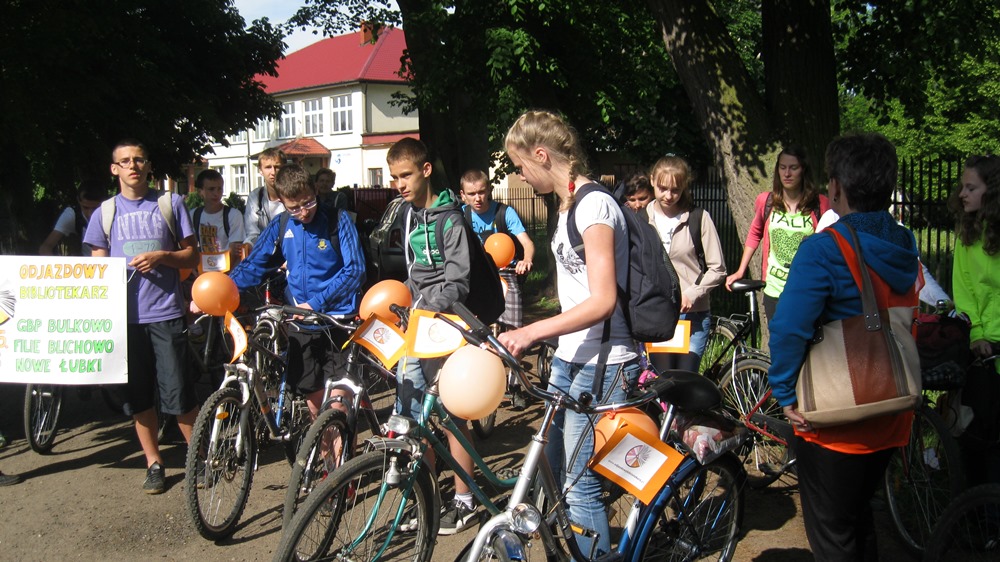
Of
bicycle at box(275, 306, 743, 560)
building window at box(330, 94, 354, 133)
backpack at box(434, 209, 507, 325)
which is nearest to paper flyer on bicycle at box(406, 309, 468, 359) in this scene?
bicycle at box(275, 306, 743, 560)

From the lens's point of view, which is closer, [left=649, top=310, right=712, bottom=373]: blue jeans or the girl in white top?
the girl in white top

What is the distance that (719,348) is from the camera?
652 cm

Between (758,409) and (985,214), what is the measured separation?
1.66 m

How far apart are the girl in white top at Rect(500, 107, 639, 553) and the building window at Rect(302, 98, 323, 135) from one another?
57.3 metres

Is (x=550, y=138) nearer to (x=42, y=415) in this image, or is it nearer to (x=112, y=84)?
(x=42, y=415)

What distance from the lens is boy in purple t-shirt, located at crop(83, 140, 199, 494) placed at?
16.1 feet

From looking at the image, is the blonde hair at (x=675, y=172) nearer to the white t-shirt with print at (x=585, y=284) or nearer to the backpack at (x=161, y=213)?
the white t-shirt with print at (x=585, y=284)

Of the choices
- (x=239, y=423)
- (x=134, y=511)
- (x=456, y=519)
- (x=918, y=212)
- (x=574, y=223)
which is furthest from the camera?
(x=918, y=212)

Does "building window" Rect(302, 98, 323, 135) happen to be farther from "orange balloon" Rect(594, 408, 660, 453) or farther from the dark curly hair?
"orange balloon" Rect(594, 408, 660, 453)

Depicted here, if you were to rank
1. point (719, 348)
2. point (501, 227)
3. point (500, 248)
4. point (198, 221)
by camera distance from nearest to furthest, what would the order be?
point (500, 248), point (719, 348), point (501, 227), point (198, 221)

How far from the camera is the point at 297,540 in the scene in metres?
3.07

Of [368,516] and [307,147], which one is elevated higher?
[307,147]

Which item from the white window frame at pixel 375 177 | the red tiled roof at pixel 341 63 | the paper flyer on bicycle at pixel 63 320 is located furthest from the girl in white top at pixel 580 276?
the red tiled roof at pixel 341 63

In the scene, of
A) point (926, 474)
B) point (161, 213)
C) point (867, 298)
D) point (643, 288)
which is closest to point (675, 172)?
point (926, 474)
